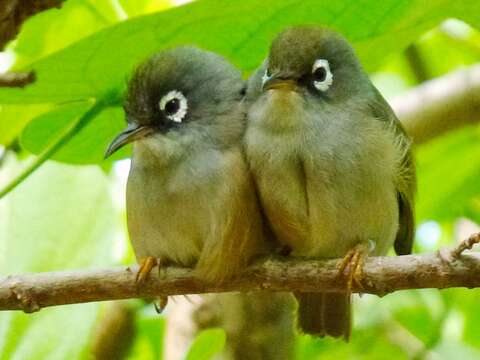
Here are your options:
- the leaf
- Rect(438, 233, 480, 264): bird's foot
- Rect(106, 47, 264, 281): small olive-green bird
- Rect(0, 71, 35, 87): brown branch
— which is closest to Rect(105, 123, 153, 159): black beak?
Rect(106, 47, 264, 281): small olive-green bird

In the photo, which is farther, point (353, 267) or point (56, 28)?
point (56, 28)

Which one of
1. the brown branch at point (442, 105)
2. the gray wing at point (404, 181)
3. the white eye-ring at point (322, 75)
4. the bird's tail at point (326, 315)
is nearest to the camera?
the white eye-ring at point (322, 75)

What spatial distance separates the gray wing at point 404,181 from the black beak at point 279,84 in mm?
369

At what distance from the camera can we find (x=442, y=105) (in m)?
4.17

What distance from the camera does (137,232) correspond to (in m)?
3.23

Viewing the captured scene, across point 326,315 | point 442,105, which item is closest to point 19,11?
point 326,315

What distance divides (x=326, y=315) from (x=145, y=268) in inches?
32.6

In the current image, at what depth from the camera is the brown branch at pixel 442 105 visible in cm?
416

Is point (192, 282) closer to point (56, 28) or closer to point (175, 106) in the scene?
point (175, 106)

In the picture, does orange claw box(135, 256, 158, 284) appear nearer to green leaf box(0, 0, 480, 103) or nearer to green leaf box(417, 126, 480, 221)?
green leaf box(0, 0, 480, 103)

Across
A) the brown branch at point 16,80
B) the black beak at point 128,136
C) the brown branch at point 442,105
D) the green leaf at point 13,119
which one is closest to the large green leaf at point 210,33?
the black beak at point 128,136

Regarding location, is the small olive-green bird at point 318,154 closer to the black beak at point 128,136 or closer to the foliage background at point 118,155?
the foliage background at point 118,155

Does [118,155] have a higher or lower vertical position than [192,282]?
higher

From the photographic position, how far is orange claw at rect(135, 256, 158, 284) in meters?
2.90
